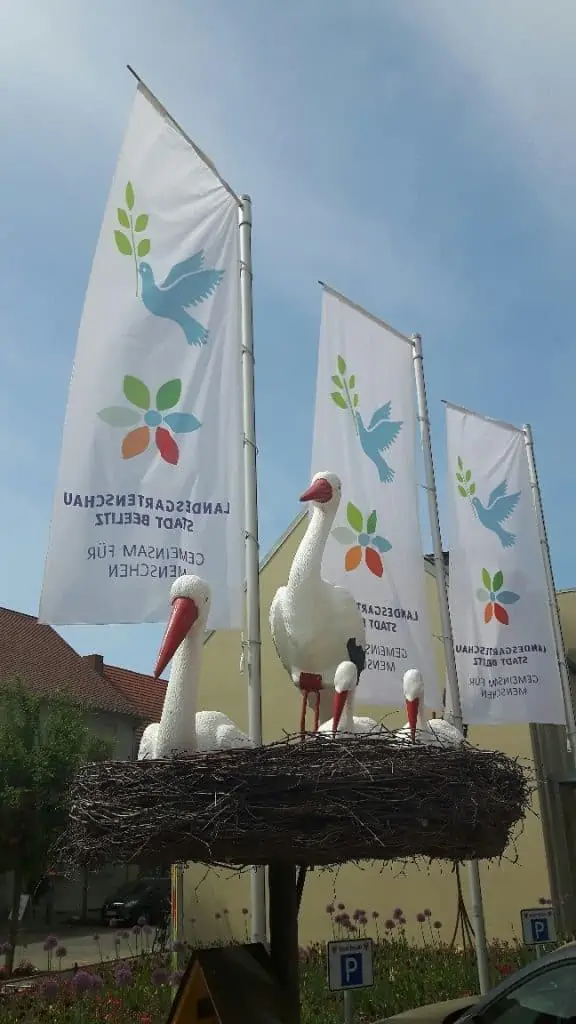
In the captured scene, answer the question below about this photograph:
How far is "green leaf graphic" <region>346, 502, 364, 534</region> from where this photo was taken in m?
7.83

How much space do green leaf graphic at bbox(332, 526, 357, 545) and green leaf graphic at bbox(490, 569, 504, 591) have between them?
2.49 m

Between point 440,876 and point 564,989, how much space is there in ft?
36.1

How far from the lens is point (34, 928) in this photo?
21.6m

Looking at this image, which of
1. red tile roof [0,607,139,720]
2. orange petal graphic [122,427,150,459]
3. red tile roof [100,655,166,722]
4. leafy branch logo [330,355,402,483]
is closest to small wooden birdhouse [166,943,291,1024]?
orange petal graphic [122,427,150,459]

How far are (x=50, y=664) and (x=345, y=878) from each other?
14471 millimetres

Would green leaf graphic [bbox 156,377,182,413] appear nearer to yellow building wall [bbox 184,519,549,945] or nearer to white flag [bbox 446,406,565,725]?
white flag [bbox 446,406,565,725]

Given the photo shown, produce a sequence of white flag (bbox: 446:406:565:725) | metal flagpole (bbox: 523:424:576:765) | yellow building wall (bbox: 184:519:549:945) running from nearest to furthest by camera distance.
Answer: white flag (bbox: 446:406:565:725)
metal flagpole (bbox: 523:424:576:765)
yellow building wall (bbox: 184:519:549:945)

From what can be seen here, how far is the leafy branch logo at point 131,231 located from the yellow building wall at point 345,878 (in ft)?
24.6

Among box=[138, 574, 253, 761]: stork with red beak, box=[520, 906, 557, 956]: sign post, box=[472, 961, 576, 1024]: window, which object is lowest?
box=[472, 961, 576, 1024]: window

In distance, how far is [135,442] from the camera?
5660mm

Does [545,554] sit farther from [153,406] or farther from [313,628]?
[153,406]

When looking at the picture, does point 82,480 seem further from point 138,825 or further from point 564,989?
point 564,989

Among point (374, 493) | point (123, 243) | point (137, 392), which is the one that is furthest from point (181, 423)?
point (374, 493)

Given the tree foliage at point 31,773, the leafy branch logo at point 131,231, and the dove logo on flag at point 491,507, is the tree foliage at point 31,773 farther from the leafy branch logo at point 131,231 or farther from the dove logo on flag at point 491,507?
the leafy branch logo at point 131,231
